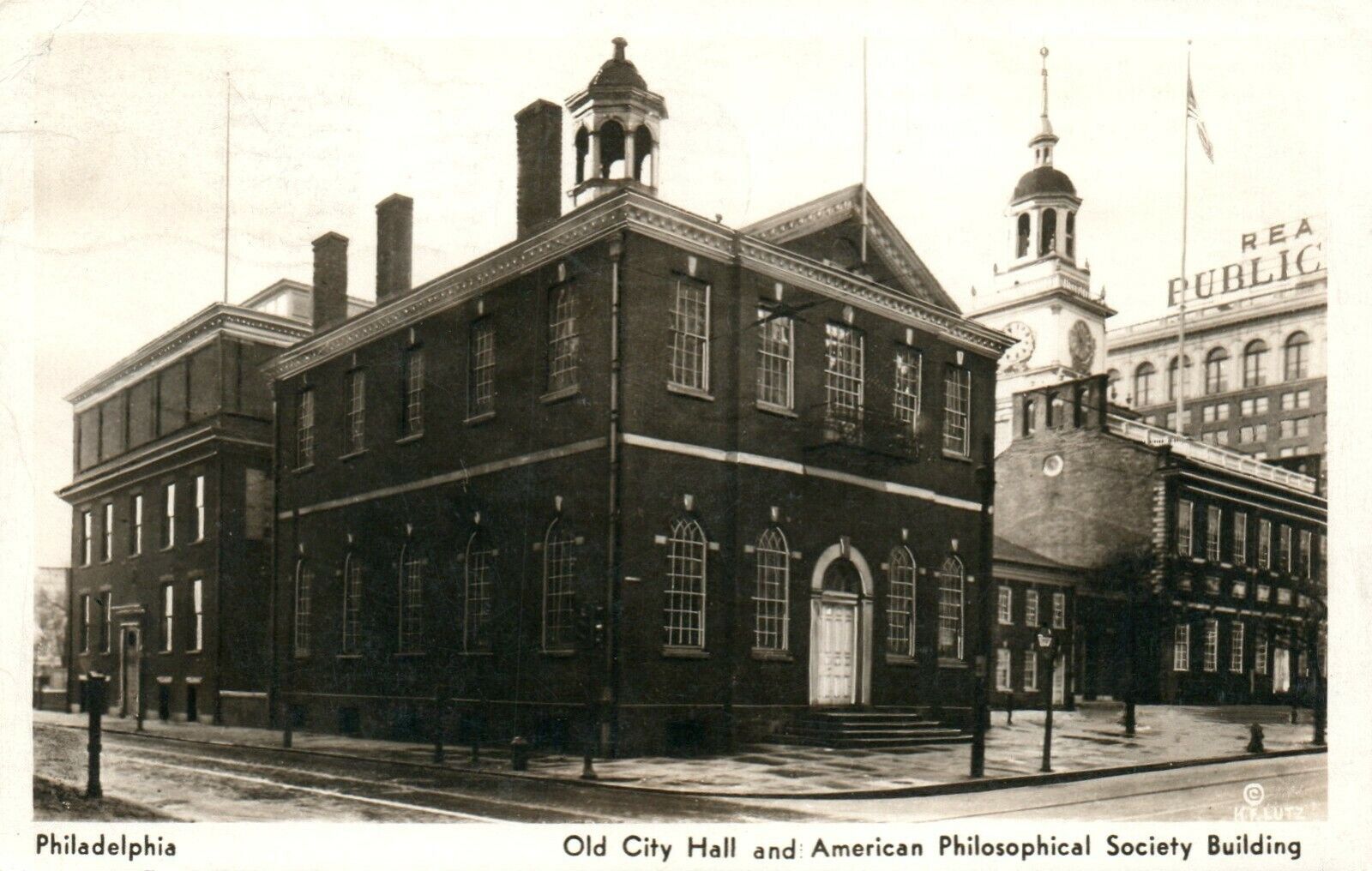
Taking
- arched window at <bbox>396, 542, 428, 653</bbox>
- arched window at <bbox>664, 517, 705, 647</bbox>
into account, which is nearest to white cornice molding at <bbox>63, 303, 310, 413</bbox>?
arched window at <bbox>396, 542, 428, 653</bbox>

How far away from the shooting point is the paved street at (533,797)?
44.9 feet

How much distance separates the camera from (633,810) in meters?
13.9

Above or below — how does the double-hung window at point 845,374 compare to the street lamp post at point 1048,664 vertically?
above

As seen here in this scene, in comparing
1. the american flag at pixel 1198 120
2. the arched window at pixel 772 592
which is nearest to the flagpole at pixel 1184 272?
the american flag at pixel 1198 120

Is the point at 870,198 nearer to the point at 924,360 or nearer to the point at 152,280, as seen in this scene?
the point at 924,360

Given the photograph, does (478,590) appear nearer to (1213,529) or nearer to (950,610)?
(950,610)

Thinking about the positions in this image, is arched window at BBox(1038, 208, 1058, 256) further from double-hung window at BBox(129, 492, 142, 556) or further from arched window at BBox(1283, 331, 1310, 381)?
double-hung window at BBox(129, 492, 142, 556)

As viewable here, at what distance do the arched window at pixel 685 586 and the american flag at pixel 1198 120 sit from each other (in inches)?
360

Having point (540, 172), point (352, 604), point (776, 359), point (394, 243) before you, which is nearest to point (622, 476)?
point (776, 359)

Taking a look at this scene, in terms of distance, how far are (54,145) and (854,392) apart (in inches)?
526

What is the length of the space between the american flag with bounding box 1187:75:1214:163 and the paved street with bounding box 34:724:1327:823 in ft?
23.8

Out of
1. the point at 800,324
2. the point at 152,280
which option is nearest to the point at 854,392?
the point at 800,324

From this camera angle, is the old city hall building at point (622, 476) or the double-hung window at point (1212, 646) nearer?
the old city hall building at point (622, 476)

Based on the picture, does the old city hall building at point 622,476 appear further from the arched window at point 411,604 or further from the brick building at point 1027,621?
the brick building at point 1027,621
